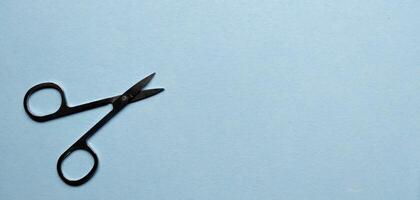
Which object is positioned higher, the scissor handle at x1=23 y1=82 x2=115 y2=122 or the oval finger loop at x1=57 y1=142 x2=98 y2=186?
the scissor handle at x1=23 y1=82 x2=115 y2=122

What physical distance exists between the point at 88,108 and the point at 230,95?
0.65 ft

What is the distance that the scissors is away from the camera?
0.53 meters

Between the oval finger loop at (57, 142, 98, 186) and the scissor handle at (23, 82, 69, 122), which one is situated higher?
the scissor handle at (23, 82, 69, 122)

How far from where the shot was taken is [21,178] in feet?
1.85

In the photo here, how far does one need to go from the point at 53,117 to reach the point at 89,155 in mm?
74

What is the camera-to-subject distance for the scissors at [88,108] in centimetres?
53

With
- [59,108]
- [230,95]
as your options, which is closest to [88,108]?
[59,108]

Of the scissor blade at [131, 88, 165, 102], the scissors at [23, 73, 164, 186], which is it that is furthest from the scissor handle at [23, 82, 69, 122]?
the scissor blade at [131, 88, 165, 102]

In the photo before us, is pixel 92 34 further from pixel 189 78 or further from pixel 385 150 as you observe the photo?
pixel 385 150

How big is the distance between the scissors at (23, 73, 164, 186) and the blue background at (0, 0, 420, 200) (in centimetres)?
1

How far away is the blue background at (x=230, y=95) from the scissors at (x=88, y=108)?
12 millimetres

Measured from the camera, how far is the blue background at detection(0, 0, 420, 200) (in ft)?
1.76

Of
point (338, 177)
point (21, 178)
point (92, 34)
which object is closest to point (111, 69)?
point (92, 34)

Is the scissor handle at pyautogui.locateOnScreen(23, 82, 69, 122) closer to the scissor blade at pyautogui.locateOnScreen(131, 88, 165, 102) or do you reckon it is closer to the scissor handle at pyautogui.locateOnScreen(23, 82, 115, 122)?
the scissor handle at pyautogui.locateOnScreen(23, 82, 115, 122)
